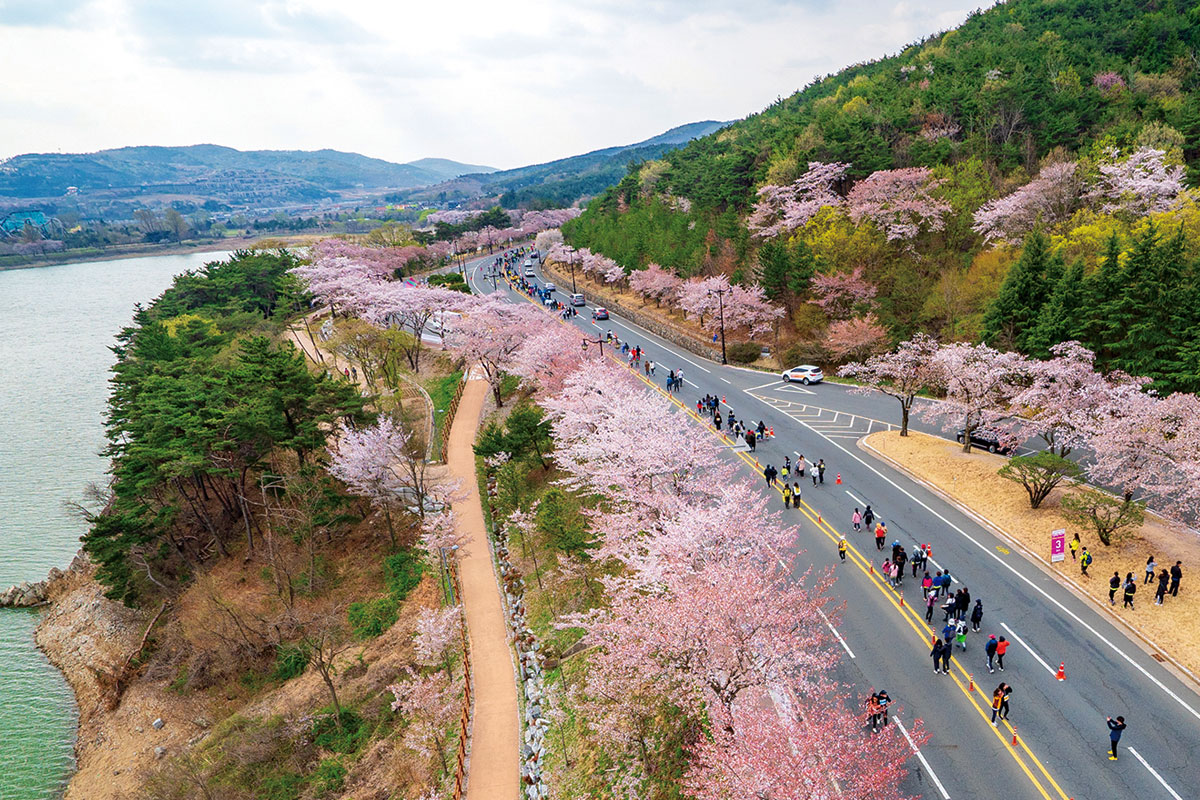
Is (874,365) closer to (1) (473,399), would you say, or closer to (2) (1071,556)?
(2) (1071,556)

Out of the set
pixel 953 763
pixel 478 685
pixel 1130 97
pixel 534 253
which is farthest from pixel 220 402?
pixel 534 253

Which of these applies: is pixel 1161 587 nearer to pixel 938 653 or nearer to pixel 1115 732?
pixel 1115 732

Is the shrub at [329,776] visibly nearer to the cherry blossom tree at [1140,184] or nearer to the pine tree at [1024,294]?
the pine tree at [1024,294]

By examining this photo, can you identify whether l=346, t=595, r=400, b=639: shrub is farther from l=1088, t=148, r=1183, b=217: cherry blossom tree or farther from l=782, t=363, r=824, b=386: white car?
l=1088, t=148, r=1183, b=217: cherry blossom tree

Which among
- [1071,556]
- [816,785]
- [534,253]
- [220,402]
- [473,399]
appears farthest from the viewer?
[534,253]

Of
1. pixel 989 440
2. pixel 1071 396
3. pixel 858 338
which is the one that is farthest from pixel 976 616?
pixel 858 338

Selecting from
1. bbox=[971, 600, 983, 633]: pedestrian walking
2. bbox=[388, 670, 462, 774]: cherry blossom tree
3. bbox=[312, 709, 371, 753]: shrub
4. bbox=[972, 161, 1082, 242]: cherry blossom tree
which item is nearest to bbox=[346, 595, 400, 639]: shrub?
bbox=[312, 709, 371, 753]: shrub

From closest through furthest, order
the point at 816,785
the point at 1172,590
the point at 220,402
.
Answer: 1. the point at 816,785
2. the point at 1172,590
3. the point at 220,402

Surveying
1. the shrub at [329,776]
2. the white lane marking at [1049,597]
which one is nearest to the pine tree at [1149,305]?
the white lane marking at [1049,597]
